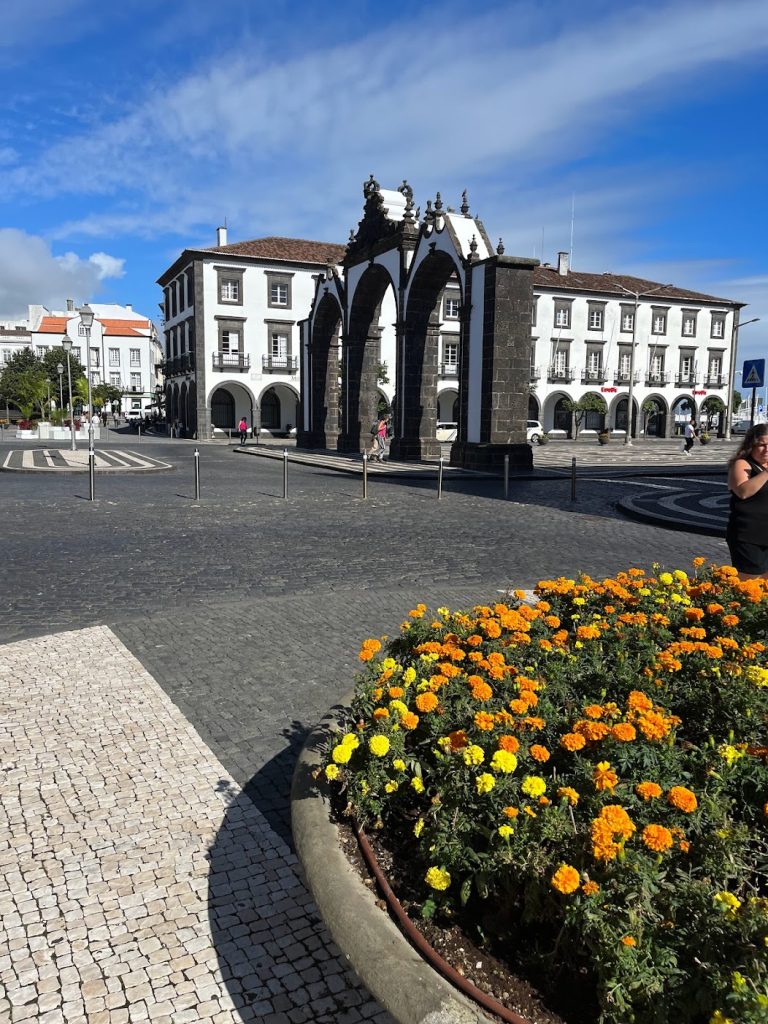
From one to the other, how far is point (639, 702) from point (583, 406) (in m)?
52.3

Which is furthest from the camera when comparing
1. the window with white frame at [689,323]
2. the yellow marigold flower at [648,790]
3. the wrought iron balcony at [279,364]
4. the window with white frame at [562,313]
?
the window with white frame at [689,323]

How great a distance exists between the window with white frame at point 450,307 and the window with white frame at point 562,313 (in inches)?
326

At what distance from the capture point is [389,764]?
257 centimetres

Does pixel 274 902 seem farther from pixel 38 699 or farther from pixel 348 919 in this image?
pixel 38 699

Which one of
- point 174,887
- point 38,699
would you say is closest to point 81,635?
point 38,699

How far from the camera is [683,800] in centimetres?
201

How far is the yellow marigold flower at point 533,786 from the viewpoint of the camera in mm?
2158

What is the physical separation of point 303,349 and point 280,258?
36.8 ft

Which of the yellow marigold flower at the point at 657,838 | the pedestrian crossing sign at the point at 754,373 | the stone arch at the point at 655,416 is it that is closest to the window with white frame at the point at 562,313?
the stone arch at the point at 655,416

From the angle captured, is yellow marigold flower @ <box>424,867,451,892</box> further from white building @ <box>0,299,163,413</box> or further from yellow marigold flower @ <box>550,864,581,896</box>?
white building @ <box>0,299,163,413</box>

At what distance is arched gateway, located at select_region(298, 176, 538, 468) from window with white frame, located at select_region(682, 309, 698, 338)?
32.2m

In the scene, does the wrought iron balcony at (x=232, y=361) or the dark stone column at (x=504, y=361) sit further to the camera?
the wrought iron balcony at (x=232, y=361)

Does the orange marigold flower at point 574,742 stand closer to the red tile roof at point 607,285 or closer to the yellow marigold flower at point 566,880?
the yellow marigold flower at point 566,880

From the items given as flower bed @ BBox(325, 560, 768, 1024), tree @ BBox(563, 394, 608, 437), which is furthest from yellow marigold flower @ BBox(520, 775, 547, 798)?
tree @ BBox(563, 394, 608, 437)
